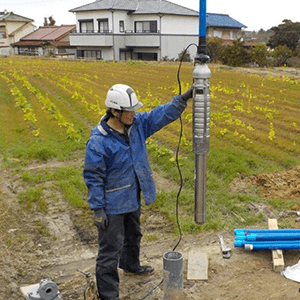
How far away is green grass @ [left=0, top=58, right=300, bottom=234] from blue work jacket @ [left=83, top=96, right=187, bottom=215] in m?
1.69

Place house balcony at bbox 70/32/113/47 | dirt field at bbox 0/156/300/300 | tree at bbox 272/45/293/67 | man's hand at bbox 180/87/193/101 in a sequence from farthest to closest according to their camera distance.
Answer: house balcony at bbox 70/32/113/47 < tree at bbox 272/45/293/67 < dirt field at bbox 0/156/300/300 < man's hand at bbox 180/87/193/101

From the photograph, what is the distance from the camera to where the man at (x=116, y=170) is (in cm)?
354

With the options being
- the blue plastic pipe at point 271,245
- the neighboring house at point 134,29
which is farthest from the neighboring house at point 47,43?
the blue plastic pipe at point 271,245

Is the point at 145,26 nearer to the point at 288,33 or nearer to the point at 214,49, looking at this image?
the point at 214,49

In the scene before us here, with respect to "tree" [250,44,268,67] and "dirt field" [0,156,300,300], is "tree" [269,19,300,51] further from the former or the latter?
"dirt field" [0,156,300,300]

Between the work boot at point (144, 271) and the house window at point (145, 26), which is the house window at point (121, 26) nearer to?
the house window at point (145, 26)

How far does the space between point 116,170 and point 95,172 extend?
231 mm

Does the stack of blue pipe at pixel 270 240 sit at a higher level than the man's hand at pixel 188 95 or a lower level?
lower

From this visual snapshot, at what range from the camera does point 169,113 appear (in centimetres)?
383

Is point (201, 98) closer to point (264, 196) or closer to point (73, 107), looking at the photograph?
point (264, 196)

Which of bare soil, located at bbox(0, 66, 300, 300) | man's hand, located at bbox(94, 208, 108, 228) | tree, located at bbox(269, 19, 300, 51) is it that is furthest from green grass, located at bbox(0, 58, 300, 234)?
tree, located at bbox(269, 19, 300, 51)

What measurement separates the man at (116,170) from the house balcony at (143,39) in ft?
109

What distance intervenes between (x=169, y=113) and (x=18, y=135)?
784 centimetres

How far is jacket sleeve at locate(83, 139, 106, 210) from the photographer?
3.49m
